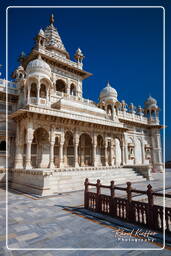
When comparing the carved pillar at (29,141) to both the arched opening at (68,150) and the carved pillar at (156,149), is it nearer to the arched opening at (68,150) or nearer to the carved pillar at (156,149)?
the arched opening at (68,150)

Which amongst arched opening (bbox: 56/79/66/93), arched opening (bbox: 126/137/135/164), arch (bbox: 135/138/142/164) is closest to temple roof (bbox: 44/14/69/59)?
arched opening (bbox: 56/79/66/93)

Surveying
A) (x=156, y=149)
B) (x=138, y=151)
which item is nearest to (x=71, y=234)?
(x=138, y=151)

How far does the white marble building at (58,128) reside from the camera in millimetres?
14696

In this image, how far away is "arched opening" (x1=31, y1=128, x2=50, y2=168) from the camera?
17748mm

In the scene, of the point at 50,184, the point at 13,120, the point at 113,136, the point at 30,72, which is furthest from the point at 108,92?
the point at 50,184

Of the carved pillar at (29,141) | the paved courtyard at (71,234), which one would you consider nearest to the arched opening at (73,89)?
the carved pillar at (29,141)

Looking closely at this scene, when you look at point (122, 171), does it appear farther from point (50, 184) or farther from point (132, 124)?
point (132, 124)

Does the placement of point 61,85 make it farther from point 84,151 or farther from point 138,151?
point 138,151

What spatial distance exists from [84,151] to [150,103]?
61.4 feet

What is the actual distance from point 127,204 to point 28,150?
10.9 m

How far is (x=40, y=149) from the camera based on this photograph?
1794 centimetres

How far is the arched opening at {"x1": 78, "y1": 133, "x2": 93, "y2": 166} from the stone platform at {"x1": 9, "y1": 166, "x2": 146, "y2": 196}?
4758 millimetres

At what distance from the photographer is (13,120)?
17.3m

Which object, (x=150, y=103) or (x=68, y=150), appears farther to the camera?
(x=150, y=103)
